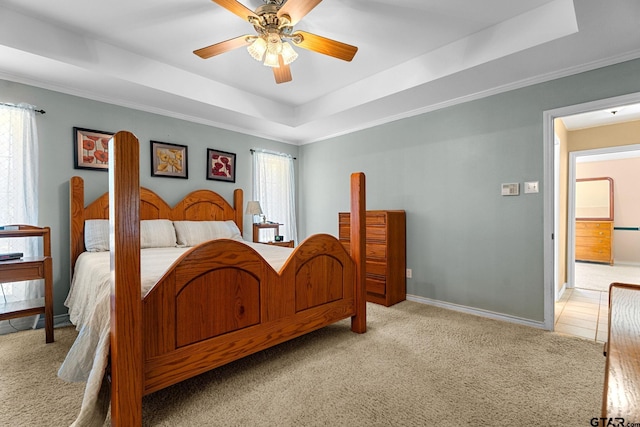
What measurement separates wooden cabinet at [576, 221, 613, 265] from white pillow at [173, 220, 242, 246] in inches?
277

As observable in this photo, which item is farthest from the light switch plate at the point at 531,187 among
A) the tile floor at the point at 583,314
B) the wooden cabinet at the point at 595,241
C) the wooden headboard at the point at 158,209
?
the wooden cabinet at the point at 595,241

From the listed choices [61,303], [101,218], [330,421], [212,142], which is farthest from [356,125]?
[61,303]

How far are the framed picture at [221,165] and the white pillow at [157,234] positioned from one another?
95 cm

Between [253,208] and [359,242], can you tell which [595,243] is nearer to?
[359,242]

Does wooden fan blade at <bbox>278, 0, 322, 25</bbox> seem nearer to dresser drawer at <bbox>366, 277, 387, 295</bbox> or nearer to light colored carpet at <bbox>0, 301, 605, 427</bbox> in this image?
light colored carpet at <bbox>0, 301, 605, 427</bbox>

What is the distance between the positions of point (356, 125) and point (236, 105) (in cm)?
165

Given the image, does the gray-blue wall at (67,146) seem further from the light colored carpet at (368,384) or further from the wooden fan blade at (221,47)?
the wooden fan blade at (221,47)

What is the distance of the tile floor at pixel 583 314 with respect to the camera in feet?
8.92

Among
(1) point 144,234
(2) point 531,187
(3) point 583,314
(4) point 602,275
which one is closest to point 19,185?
(1) point 144,234

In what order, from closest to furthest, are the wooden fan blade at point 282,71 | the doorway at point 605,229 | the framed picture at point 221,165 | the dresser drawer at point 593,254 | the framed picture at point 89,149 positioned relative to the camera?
the wooden fan blade at point 282,71 → the framed picture at point 89,149 → the framed picture at point 221,165 → the doorway at point 605,229 → the dresser drawer at point 593,254

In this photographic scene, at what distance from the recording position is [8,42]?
226cm

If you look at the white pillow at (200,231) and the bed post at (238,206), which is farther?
the bed post at (238,206)

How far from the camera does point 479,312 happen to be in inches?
125

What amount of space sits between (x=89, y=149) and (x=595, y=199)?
893cm
